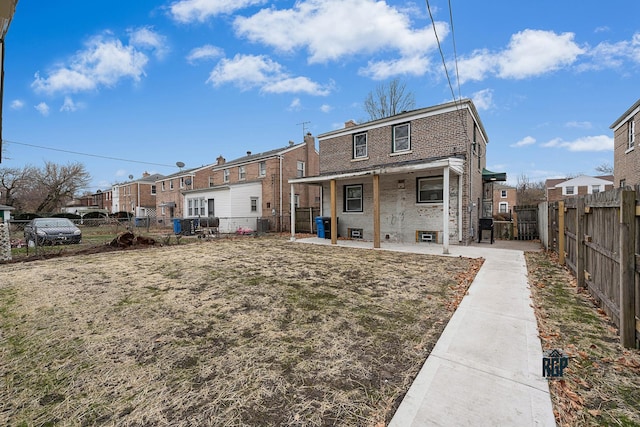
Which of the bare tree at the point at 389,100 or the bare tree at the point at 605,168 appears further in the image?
the bare tree at the point at 605,168

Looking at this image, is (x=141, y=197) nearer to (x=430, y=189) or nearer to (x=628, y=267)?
(x=430, y=189)

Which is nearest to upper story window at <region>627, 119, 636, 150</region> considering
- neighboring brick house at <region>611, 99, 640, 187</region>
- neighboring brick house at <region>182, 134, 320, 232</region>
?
neighboring brick house at <region>611, 99, 640, 187</region>

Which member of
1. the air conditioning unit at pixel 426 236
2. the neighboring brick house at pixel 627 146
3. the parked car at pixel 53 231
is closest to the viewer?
the air conditioning unit at pixel 426 236

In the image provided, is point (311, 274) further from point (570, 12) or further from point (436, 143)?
point (570, 12)

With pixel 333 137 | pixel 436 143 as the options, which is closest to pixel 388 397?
pixel 436 143

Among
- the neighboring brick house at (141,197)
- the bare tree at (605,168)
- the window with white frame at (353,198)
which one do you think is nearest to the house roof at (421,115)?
the window with white frame at (353,198)

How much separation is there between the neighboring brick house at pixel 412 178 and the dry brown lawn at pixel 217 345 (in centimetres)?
534

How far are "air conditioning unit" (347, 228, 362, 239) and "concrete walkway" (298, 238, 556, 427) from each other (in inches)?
374

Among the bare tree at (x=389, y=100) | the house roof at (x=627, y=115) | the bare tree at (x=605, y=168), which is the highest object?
the bare tree at (x=389, y=100)

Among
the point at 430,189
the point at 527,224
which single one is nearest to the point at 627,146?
the point at 527,224

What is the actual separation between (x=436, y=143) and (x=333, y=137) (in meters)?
5.89

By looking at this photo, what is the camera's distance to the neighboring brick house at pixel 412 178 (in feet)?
36.6

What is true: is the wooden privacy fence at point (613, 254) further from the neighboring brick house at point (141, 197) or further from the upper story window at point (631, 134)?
the neighboring brick house at point (141, 197)

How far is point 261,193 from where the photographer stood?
2180 centimetres
